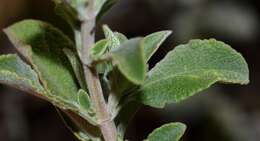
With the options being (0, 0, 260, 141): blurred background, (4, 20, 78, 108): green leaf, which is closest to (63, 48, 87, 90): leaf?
(4, 20, 78, 108): green leaf

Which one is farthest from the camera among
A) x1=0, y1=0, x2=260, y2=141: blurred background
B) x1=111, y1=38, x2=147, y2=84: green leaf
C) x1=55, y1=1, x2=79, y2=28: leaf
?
x1=0, y1=0, x2=260, y2=141: blurred background

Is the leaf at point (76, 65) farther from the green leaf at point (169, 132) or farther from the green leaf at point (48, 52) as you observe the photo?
the green leaf at point (169, 132)

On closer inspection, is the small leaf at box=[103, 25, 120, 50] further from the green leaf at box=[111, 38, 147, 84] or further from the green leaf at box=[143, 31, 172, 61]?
the green leaf at box=[111, 38, 147, 84]

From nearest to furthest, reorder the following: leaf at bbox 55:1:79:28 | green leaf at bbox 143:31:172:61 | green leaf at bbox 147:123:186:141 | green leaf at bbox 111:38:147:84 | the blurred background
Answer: green leaf at bbox 111:38:147:84 → leaf at bbox 55:1:79:28 → green leaf at bbox 143:31:172:61 → green leaf at bbox 147:123:186:141 → the blurred background

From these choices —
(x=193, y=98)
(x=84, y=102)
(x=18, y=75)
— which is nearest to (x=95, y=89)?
(x=84, y=102)

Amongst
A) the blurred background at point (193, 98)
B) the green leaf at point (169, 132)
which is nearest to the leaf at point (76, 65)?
the green leaf at point (169, 132)

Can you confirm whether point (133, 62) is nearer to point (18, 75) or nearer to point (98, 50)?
point (98, 50)
